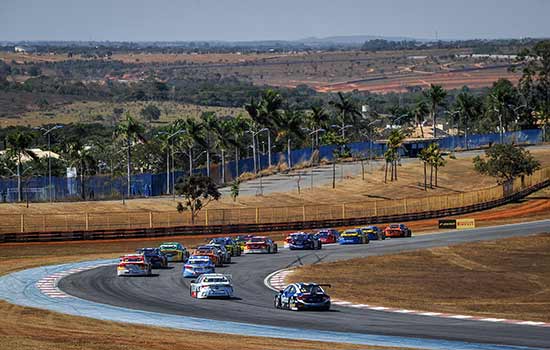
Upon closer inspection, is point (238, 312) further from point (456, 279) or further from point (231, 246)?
point (231, 246)

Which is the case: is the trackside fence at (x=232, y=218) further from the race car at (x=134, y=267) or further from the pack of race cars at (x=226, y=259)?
the race car at (x=134, y=267)

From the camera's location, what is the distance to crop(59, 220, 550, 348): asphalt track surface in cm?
4431

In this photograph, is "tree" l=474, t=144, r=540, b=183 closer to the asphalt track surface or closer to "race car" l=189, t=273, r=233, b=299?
the asphalt track surface

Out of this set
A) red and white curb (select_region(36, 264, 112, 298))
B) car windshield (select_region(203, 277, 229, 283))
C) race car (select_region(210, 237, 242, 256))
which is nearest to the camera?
car windshield (select_region(203, 277, 229, 283))

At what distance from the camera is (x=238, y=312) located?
5072 cm

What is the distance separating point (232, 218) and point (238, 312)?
5581 cm

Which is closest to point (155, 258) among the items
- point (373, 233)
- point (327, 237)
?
point (327, 237)

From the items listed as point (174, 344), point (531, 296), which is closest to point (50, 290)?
point (174, 344)

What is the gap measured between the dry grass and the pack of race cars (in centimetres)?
A: 412

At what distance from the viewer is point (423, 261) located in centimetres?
7875

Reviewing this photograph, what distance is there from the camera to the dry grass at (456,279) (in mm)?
55538

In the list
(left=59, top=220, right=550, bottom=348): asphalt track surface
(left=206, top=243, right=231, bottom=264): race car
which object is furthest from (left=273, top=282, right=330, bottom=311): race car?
(left=206, top=243, right=231, bottom=264): race car

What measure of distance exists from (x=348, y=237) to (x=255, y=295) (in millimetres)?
35339

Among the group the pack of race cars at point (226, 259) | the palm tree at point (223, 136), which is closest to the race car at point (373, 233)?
the pack of race cars at point (226, 259)
